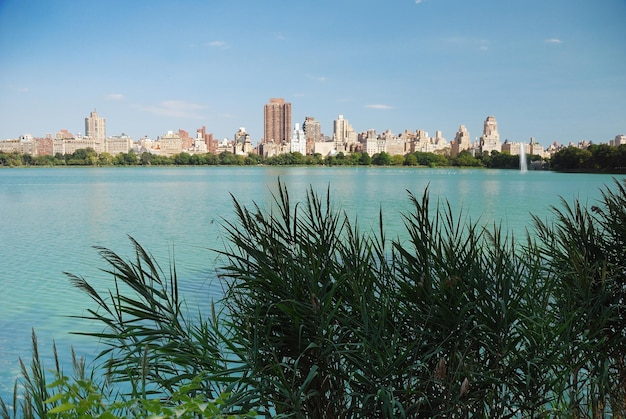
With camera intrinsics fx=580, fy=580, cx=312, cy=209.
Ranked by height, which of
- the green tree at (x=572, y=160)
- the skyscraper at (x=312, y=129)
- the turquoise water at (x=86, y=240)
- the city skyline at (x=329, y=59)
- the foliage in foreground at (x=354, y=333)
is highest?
the city skyline at (x=329, y=59)

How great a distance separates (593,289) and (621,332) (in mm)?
223

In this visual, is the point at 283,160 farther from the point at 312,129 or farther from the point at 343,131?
the point at 343,131

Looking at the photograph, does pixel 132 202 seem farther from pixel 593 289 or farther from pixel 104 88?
pixel 104 88

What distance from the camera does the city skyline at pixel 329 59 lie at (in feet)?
297

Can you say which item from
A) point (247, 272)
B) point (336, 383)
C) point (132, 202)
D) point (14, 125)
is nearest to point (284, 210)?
point (247, 272)

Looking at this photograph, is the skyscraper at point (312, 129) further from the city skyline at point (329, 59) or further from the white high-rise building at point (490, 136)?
the white high-rise building at point (490, 136)

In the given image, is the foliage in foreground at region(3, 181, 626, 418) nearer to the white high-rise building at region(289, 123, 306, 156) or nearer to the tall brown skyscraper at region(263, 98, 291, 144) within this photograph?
the white high-rise building at region(289, 123, 306, 156)

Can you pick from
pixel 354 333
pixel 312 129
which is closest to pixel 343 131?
pixel 312 129

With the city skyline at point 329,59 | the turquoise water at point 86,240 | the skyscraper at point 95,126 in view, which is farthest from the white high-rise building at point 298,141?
the turquoise water at point 86,240

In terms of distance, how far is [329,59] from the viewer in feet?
340

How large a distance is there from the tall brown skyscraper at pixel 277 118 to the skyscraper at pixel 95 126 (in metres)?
32.0

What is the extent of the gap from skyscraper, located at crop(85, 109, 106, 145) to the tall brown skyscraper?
32.0 meters

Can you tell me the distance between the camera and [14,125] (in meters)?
98.1

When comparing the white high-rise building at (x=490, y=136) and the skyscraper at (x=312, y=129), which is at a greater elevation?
the skyscraper at (x=312, y=129)
